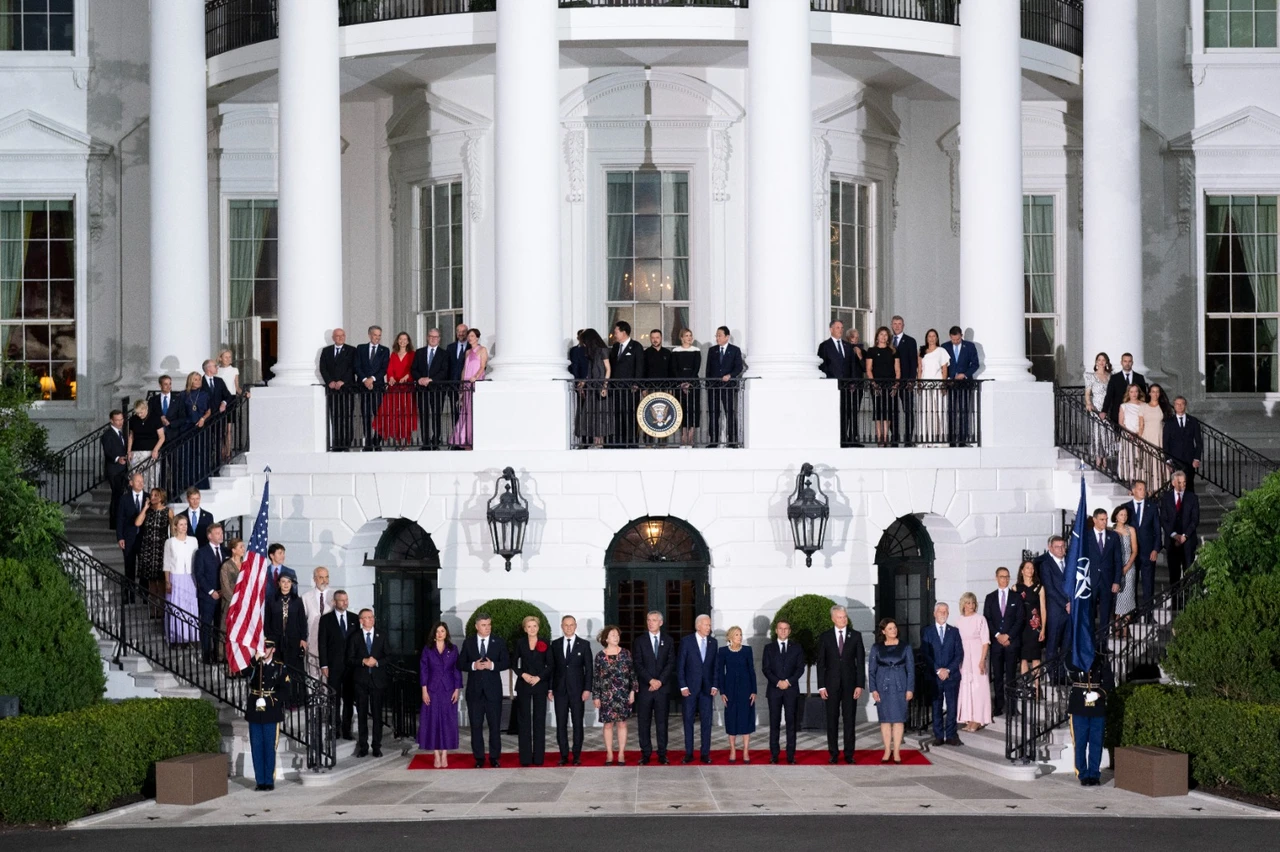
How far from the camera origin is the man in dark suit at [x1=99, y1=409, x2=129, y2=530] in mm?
24625

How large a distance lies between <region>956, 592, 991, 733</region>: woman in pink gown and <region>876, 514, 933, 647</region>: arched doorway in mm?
3302

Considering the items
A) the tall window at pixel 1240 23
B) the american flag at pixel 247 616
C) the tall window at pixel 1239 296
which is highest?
the tall window at pixel 1240 23

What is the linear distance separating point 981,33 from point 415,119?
8.46 metres

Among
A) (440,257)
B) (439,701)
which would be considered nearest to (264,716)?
(439,701)

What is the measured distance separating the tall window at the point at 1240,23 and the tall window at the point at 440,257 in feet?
39.4

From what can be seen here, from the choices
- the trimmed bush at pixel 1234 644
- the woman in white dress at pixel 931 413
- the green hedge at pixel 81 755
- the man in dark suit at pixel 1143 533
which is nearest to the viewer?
the green hedge at pixel 81 755

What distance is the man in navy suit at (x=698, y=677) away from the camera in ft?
70.5

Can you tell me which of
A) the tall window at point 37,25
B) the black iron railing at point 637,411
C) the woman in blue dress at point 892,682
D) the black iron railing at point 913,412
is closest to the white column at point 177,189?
the tall window at point 37,25

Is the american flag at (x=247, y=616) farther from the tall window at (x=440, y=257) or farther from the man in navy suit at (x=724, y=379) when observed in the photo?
the tall window at (x=440, y=257)

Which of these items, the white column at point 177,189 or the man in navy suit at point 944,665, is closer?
the man in navy suit at point 944,665

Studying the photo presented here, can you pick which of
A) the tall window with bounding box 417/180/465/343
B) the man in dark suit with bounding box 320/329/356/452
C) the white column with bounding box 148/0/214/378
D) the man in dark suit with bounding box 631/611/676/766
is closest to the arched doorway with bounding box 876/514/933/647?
the man in dark suit with bounding box 631/611/676/766

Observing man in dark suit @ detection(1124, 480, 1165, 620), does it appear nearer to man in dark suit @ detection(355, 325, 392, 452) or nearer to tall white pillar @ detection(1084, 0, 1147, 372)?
tall white pillar @ detection(1084, 0, 1147, 372)

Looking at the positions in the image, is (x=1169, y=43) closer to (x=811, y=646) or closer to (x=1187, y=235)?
(x=1187, y=235)

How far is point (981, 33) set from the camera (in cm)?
2603
